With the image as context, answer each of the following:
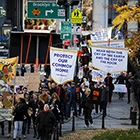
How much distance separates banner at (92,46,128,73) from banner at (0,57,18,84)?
3113 mm

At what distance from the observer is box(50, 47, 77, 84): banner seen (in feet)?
74.2

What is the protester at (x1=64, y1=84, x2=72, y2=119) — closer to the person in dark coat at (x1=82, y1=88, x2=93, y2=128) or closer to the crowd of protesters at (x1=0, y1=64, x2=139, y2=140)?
the crowd of protesters at (x1=0, y1=64, x2=139, y2=140)

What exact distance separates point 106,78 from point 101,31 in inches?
145

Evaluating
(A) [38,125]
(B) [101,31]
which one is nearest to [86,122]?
(A) [38,125]

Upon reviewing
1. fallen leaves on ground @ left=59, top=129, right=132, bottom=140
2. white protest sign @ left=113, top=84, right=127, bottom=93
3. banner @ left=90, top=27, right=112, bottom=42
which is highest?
banner @ left=90, top=27, right=112, bottom=42

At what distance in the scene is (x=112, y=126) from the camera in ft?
78.8

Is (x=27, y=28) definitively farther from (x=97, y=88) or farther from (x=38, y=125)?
(x=38, y=125)

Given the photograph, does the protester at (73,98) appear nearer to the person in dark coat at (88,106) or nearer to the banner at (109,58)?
the person in dark coat at (88,106)

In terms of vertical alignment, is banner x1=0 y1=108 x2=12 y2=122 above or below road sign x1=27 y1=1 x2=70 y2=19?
below

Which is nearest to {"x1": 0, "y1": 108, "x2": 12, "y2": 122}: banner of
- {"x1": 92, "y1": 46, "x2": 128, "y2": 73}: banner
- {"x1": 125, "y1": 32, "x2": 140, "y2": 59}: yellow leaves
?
{"x1": 92, "y1": 46, "x2": 128, "y2": 73}: banner

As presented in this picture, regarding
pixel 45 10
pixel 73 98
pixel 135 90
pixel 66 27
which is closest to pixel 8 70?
pixel 73 98

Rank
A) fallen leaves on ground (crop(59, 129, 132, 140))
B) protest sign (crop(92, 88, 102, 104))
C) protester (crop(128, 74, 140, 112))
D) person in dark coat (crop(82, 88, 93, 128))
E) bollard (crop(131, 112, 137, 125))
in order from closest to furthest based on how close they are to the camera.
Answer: fallen leaves on ground (crop(59, 129, 132, 140)) < person in dark coat (crop(82, 88, 93, 128)) < protester (crop(128, 74, 140, 112)) < bollard (crop(131, 112, 137, 125)) < protest sign (crop(92, 88, 102, 104))

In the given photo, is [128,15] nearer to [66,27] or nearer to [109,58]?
[109,58]

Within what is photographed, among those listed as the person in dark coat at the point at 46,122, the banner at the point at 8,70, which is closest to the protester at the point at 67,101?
the banner at the point at 8,70
